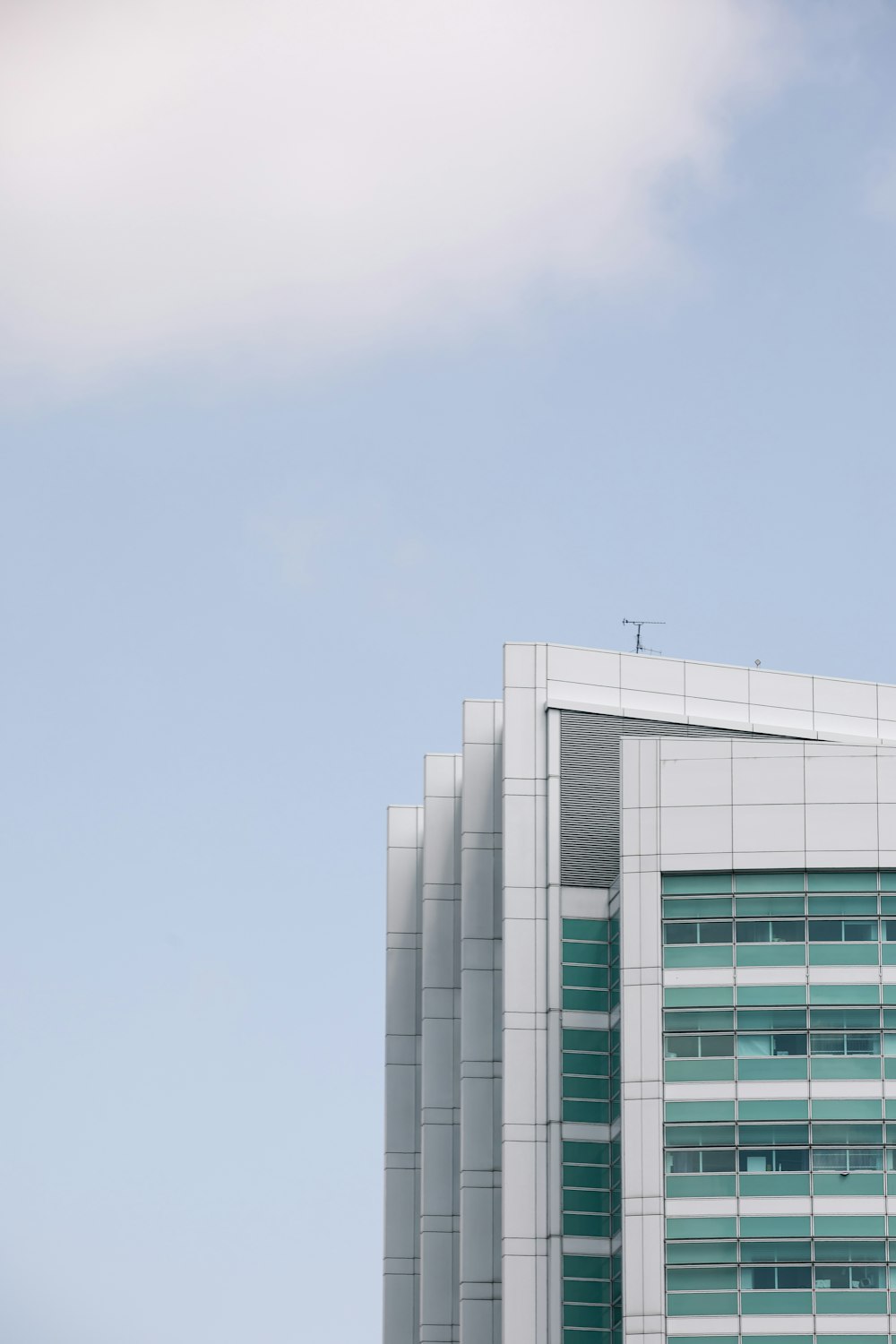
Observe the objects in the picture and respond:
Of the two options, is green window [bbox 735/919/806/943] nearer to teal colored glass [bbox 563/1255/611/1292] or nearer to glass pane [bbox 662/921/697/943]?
glass pane [bbox 662/921/697/943]

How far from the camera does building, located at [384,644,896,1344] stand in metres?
81.4

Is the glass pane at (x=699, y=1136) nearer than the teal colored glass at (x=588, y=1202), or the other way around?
the glass pane at (x=699, y=1136)

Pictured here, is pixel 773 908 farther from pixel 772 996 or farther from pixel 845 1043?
pixel 845 1043

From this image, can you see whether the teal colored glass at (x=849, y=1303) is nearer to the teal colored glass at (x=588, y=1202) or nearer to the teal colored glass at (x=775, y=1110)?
the teal colored glass at (x=775, y=1110)

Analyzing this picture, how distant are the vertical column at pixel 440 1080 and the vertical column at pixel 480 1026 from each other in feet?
17.8

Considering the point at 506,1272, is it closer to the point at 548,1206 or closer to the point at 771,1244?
the point at 548,1206

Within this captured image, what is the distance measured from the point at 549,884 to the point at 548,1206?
1140cm

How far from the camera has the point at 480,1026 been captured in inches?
3858

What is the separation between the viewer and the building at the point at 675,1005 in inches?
A: 3206

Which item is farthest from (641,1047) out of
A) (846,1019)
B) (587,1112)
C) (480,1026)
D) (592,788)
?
(480,1026)

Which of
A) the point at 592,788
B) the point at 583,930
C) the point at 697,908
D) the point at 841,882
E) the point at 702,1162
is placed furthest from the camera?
the point at 592,788

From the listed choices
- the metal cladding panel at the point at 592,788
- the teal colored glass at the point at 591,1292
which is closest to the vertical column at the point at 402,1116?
the metal cladding panel at the point at 592,788

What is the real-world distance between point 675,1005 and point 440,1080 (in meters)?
24.2

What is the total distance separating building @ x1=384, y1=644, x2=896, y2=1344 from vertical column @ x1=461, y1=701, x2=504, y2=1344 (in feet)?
0.34
